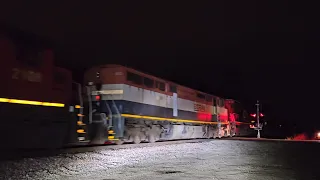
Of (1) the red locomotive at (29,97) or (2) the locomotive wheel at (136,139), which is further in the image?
(2) the locomotive wheel at (136,139)

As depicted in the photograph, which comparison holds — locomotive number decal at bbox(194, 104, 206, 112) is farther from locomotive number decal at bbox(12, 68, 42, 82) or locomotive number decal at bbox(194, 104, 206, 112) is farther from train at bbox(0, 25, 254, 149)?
locomotive number decal at bbox(12, 68, 42, 82)

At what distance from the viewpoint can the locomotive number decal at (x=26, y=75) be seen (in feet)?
38.4

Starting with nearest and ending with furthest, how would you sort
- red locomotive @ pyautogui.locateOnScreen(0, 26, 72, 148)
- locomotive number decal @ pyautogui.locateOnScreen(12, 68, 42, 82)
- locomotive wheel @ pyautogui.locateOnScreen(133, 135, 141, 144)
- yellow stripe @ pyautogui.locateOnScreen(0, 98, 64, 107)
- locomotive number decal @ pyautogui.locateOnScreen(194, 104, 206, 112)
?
red locomotive @ pyautogui.locateOnScreen(0, 26, 72, 148), yellow stripe @ pyautogui.locateOnScreen(0, 98, 64, 107), locomotive number decal @ pyautogui.locateOnScreen(12, 68, 42, 82), locomotive wheel @ pyautogui.locateOnScreen(133, 135, 141, 144), locomotive number decal @ pyautogui.locateOnScreen(194, 104, 206, 112)

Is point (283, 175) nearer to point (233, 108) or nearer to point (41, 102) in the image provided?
point (41, 102)

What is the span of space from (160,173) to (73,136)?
5.71 m

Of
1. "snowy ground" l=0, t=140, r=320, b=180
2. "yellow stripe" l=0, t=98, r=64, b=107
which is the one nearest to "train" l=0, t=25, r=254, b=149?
"yellow stripe" l=0, t=98, r=64, b=107

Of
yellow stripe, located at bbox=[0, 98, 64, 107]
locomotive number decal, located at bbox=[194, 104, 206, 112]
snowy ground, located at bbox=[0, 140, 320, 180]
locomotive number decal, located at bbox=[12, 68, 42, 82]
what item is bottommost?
snowy ground, located at bbox=[0, 140, 320, 180]

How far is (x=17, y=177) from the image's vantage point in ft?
26.6

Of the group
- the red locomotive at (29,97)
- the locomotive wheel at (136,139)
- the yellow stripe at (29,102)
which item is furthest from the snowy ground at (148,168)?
the locomotive wheel at (136,139)

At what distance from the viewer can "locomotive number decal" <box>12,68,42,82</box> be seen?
11.7m

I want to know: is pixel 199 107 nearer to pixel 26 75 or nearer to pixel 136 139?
pixel 136 139

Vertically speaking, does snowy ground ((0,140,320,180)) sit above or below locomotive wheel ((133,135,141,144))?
below

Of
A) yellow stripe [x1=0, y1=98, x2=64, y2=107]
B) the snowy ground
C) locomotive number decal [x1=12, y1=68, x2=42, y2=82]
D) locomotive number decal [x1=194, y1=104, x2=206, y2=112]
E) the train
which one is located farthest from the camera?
locomotive number decal [x1=194, y1=104, x2=206, y2=112]

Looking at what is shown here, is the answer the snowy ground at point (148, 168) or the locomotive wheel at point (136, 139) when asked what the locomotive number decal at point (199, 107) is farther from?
the snowy ground at point (148, 168)
